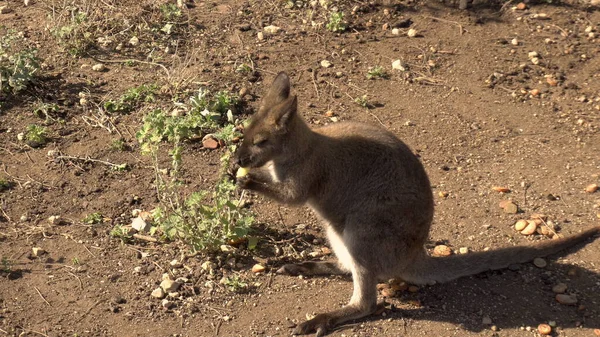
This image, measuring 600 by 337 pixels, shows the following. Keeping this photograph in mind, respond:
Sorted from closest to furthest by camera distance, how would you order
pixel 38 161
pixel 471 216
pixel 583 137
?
1. pixel 471 216
2. pixel 38 161
3. pixel 583 137

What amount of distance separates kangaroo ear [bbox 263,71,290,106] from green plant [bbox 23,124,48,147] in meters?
2.40

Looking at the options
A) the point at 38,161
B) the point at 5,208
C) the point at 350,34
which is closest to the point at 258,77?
the point at 350,34

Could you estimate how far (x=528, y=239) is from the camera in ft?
17.5

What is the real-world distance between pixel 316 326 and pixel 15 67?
388 cm

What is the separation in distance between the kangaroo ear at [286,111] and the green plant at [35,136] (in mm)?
2546

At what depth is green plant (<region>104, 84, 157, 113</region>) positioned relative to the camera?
6484 millimetres

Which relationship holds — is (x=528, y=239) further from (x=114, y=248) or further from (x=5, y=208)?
(x=5, y=208)

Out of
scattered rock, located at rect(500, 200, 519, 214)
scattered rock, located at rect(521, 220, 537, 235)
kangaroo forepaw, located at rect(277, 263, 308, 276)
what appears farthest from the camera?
scattered rock, located at rect(500, 200, 519, 214)

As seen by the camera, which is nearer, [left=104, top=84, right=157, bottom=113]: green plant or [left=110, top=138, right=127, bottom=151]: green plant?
[left=110, top=138, right=127, bottom=151]: green plant

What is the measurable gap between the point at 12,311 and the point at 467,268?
2980 mm

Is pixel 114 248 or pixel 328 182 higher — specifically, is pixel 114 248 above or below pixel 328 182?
below

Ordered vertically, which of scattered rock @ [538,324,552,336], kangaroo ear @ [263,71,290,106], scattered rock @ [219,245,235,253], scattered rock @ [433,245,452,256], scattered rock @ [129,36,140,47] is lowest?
scattered rock @ [433,245,452,256]

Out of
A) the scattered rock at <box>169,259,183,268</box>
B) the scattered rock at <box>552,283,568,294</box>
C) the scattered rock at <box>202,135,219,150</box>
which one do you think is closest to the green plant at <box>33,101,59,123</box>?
the scattered rock at <box>202,135,219,150</box>

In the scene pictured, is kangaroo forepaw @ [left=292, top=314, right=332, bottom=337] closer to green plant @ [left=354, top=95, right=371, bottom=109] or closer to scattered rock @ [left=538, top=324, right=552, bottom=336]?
scattered rock @ [left=538, top=324, right=552, bottom=336]
